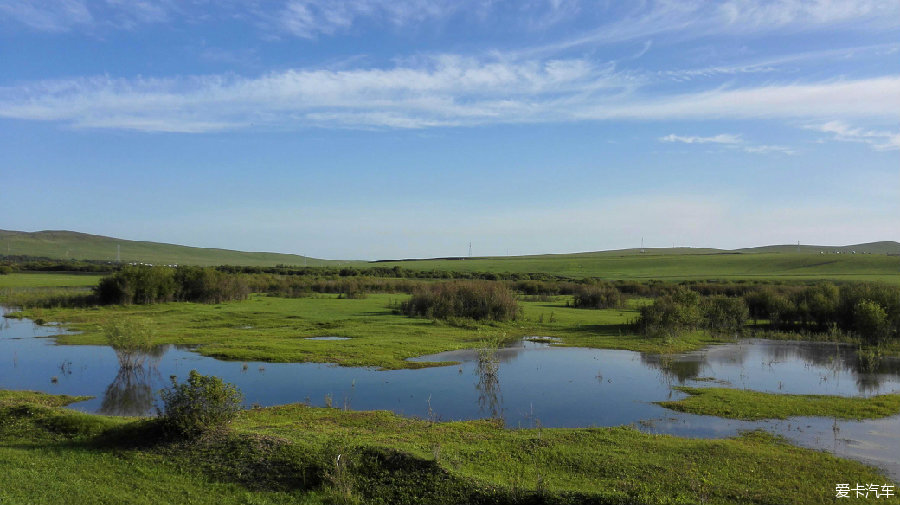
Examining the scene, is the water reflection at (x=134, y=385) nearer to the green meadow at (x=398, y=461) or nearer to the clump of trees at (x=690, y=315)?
the green meadow at (x=398, y=461)

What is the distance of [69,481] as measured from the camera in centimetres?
990

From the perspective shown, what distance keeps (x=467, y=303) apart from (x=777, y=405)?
81.7 feet

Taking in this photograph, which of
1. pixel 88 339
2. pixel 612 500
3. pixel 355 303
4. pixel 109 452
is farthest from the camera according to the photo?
pixel 355 303

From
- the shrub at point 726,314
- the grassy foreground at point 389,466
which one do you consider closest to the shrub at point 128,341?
the grassy foreground at point 389,466

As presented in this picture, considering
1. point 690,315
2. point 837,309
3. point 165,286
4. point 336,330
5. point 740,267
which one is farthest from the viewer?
point 740,267

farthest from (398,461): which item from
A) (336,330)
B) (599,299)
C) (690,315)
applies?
(599,299)

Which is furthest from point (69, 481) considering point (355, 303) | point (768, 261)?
point (768, 261)

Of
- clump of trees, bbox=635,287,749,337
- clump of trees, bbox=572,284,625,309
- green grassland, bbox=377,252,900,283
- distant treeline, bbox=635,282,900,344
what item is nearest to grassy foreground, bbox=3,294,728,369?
clump of trees, bbox=635,287,749,337

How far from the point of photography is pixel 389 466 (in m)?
10.4

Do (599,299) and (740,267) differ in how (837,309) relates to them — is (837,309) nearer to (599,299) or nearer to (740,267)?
(599,299)

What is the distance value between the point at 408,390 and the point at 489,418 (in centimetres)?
432

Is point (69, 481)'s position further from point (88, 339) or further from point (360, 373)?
point (88, 339)

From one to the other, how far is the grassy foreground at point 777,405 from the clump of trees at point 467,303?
68.5 feet

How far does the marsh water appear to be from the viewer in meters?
15.4
